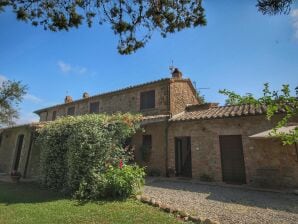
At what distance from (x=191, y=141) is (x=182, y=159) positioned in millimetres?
2624

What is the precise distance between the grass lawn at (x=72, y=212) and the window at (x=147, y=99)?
32.5ft

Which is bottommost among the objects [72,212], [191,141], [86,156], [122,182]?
[72,212]

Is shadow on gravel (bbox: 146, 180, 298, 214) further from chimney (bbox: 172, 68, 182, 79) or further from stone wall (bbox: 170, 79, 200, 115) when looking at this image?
chimney (bbox: 172, 68, 182, 79)

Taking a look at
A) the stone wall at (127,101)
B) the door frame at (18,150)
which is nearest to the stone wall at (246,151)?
the stone wall at (127,101)

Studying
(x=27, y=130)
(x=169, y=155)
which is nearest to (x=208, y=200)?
(x=169, y=155)

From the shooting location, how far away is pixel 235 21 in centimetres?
595

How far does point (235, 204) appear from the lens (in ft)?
22.3

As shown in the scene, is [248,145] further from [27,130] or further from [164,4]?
[27,130]

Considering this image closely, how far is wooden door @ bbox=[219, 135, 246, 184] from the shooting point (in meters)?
11.0

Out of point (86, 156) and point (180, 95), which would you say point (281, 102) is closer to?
point (86, 156)

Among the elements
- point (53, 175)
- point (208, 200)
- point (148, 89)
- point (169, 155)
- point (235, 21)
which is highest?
point (148, 89)

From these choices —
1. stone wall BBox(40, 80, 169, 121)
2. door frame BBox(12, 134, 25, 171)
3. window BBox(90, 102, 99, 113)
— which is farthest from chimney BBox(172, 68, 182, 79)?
door frame BBox(12, 134, 25, 171)

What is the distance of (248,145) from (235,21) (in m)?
7.10

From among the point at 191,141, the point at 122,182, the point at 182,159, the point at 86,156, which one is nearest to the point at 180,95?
the point at 191,141
